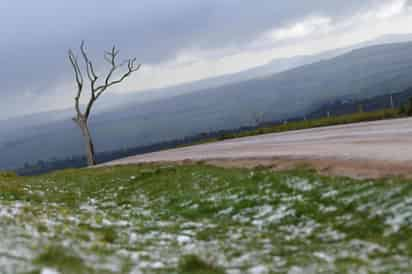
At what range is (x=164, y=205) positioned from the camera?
16031 millimetres

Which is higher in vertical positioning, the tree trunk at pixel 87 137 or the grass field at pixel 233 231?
the tree trunk at pixel 87 137

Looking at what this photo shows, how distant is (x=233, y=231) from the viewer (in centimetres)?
1113

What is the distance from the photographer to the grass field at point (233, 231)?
7.96m

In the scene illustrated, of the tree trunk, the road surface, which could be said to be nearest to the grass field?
the road surface

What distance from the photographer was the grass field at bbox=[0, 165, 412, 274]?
7.96 m

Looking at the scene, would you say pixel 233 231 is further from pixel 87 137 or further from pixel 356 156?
pixel 87 137

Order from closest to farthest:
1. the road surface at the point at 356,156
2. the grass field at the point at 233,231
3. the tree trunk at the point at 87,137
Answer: the grass field at the point at 233,231 < the road surface at the point at 356,156 < the tree trunk at the point at 87,137

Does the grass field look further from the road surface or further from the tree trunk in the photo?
the tree trunk

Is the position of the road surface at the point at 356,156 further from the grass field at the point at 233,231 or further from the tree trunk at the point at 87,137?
the tree trunk at the point at 87,137

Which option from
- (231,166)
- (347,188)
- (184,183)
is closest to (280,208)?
(347,188)

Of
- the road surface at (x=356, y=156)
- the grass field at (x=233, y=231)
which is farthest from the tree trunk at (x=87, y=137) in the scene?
the grass field at (x=233, y=231)

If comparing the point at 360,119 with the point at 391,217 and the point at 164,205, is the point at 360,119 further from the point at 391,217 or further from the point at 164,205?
the point at 391,217

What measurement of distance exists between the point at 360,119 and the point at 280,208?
93.7ft

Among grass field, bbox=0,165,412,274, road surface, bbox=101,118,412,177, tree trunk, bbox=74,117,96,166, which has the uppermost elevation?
tree trunk, bbox=74,117,96,166
